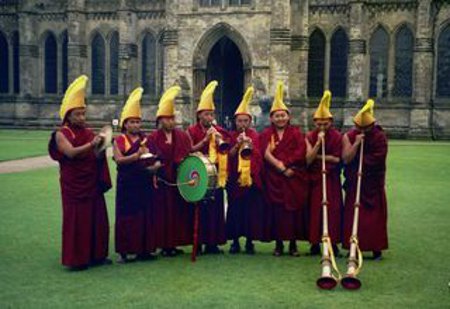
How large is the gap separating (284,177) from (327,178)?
0.62 m

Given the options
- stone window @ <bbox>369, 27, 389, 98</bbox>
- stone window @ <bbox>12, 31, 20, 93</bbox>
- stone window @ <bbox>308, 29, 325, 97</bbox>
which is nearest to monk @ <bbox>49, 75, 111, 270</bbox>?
stone window @ <bbox>308, 29, 325, 97</bbox>

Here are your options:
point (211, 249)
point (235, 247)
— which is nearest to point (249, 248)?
point (235, 247)

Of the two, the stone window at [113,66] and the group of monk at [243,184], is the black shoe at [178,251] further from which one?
the stone window at [113,66]

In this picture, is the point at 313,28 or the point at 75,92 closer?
the point at 75,92

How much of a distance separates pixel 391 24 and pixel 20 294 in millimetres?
27235

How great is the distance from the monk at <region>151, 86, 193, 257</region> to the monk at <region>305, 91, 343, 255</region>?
5.79 ft

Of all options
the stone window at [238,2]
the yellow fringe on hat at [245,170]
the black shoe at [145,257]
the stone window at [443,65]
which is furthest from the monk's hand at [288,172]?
the stone window at [443,65]

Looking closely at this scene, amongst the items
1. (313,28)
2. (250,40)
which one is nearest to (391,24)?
(313,28)

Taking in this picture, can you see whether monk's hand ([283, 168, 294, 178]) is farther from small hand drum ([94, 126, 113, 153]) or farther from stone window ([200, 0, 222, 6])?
stone window ([200, 0, 222, 6])

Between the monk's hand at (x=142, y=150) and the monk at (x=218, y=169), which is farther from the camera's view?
the monk at (x=218, y=169)

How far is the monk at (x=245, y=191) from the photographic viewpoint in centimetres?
842

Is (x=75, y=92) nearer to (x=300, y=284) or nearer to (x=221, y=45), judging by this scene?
(x=300, y=284)

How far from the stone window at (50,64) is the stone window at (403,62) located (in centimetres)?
2062

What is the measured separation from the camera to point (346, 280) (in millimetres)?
6738
